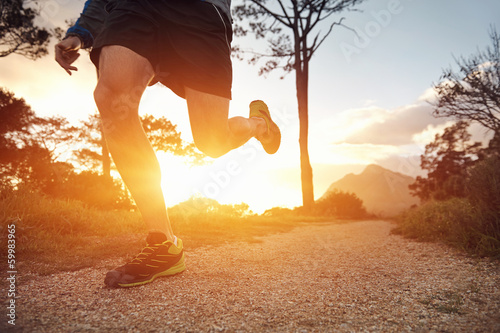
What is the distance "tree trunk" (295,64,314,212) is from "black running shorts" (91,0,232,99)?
9732 mm

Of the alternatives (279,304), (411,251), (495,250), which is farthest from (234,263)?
(495,250)

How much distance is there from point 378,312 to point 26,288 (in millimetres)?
1732

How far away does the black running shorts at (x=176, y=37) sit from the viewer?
1822mm

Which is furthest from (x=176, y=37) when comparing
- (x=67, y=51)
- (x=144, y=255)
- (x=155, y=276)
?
(x=155, y=276)

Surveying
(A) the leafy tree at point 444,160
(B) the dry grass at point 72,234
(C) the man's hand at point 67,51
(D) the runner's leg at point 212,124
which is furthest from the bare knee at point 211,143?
(A) the leafy tree at point 444,160

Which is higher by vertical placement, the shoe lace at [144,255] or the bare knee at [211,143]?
the bare knee at [211,143]

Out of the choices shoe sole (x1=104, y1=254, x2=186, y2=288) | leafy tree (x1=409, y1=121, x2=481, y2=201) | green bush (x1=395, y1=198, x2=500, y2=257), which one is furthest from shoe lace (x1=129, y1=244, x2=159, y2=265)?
leafy tree (x1=409, y1=121, x2=481, y2=201)

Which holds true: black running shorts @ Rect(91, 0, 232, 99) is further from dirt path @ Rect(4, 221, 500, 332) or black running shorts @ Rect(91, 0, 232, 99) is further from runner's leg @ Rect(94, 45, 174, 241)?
dirt path @ Rect(4, 221, 500, 332)

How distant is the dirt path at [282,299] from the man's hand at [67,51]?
4.40ft

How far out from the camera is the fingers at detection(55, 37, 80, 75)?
Answer: 2.04 m

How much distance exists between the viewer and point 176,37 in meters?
1.89

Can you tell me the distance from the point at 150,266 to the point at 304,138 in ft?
34.0

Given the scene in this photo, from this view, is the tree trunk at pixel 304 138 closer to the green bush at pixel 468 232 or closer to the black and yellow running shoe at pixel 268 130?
the green bush at pixel 468 232

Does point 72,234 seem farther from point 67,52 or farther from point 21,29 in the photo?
point 21,29
